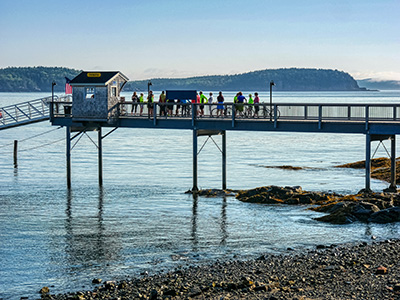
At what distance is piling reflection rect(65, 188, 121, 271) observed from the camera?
2556cm

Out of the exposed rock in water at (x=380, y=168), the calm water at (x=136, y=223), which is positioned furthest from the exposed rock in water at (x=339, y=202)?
the exposed rock in water at (x=380, y=168)

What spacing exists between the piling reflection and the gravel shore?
3724mm

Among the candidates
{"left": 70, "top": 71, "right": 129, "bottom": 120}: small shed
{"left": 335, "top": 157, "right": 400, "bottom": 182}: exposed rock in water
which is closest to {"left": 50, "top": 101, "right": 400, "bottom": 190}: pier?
{"left": 70, "top": 71, "right": 129, "bottom": 120}: small shed

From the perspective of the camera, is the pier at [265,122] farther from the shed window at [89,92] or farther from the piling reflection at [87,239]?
the piling reflection at [87,239]

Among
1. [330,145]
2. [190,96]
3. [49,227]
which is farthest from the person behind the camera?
[330,145]

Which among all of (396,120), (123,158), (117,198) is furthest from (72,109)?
(123,158)

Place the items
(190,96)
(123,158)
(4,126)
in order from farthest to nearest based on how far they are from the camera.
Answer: (123,158) < (4,126) < (190,96)

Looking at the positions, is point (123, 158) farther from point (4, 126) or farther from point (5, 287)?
point (5, 287)

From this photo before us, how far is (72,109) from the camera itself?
4222 centimetres

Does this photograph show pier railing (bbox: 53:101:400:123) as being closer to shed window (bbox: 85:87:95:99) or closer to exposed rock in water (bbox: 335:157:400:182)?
shed window (bbox: 85:87:95:99)

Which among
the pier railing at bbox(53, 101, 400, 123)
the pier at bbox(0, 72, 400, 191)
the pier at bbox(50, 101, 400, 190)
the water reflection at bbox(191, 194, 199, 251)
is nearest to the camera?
the water reflection at bbox(191, 194, 199, 251)

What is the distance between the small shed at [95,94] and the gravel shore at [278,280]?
19.5 meters

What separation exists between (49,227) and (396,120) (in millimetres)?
18685

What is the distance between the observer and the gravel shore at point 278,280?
1988 centimetres
